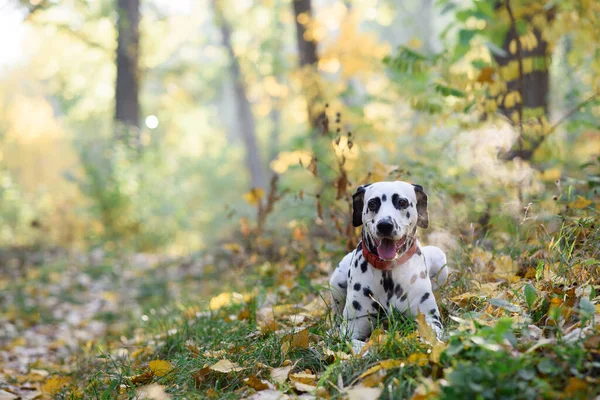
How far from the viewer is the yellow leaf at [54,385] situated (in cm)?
405

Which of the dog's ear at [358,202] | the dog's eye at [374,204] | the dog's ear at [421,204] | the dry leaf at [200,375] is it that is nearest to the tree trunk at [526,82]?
the dog's ear at [421,204]

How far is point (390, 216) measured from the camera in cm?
314

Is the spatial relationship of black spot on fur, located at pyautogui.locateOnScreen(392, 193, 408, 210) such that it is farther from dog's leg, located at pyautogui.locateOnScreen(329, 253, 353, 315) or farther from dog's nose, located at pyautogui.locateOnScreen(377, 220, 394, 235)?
dog's leg, located at pyautogui.locateOnScreen(329, 253, 353, 315)

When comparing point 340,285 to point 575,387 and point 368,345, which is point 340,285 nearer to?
point 368,345

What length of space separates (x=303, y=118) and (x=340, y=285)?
417 inches

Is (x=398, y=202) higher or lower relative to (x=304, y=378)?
higher

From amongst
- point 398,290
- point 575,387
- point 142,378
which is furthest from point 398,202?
point 142,378

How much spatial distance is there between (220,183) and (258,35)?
10.4 meters

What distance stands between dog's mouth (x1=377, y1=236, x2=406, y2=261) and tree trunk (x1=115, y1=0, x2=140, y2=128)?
1179 cm

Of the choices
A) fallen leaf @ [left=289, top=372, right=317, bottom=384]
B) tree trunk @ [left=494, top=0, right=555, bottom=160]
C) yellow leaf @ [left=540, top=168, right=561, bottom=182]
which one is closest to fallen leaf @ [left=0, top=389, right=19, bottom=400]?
fallen leaf @ [left=289, top=372, right=317, bottom=384]

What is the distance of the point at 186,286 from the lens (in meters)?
8.52

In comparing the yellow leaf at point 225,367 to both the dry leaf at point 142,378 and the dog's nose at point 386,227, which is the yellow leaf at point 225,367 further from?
the dog's nose at point 386,227

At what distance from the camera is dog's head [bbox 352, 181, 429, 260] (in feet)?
10.2

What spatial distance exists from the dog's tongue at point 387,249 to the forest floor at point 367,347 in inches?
13.9
